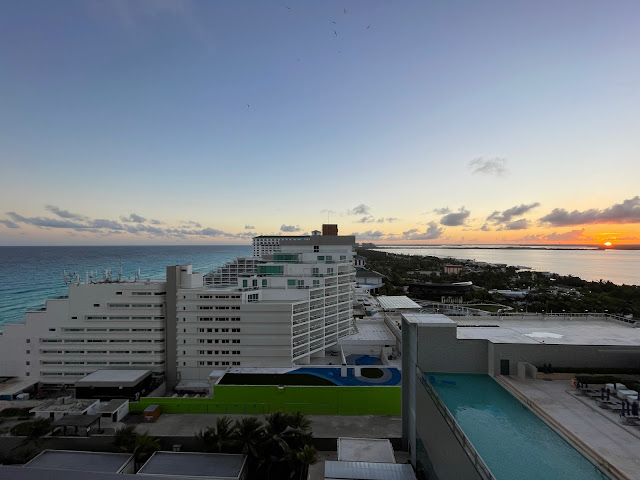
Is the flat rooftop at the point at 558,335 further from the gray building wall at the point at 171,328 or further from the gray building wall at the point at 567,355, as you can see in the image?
the gray building wall at the point at 171,328

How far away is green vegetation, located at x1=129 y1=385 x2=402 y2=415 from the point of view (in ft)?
117

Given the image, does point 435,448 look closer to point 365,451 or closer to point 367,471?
point 367,471

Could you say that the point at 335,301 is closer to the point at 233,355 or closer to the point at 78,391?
the point at 233,355

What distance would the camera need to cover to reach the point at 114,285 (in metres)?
46.2

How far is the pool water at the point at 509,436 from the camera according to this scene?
1144 cm

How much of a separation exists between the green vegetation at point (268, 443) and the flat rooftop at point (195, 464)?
621mm

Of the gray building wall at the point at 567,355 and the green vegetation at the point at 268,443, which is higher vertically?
the gray building wall at the point at 567,355

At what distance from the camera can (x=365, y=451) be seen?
2273cm

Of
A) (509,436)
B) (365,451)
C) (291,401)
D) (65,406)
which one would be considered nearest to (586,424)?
(509,436)

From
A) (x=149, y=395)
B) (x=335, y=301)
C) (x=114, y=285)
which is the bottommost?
(x=149, y=395)

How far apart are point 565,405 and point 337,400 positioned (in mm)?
23809

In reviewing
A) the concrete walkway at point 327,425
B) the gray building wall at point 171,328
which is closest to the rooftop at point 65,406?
the concrete walkway at point 327,425

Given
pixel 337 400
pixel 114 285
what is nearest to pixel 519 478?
pixel 337 400

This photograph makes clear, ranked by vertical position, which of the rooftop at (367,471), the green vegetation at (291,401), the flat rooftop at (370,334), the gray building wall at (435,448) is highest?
the gray building wall at (435,448)
